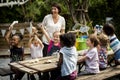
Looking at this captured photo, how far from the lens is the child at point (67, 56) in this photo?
5.05 m

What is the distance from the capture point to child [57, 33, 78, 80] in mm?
5047

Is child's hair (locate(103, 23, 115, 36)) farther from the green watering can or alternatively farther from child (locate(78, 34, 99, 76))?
child (locate(78, 34, 99, 76))

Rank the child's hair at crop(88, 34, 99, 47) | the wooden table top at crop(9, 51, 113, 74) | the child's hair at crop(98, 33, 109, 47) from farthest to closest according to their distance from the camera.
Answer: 1. the child's hair at crop(98, 33, 109, 47)
2. the child's hair at crop(88, 34, 99, 47)
3. the wooden table top at crop(9, 51, 113, 74)

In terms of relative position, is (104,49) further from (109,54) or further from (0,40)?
(0,40)

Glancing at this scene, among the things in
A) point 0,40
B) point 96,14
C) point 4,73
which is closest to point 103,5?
point 96,14

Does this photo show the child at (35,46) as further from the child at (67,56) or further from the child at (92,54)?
the child at (67,56)

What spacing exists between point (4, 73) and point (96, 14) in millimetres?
10662

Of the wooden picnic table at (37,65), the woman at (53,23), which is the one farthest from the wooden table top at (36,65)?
the woman at (53,23)

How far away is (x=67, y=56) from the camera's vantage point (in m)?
5.08

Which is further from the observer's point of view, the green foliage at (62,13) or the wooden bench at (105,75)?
the green foliage at (62,13)

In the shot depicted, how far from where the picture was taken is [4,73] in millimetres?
5730

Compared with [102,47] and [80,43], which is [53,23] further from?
[102,47]

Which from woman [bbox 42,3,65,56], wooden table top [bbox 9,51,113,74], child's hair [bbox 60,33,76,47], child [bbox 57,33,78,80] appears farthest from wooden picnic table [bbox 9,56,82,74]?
woman [bbox 42,3,65,56]

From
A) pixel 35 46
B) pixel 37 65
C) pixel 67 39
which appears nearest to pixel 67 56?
pixel 67 39
